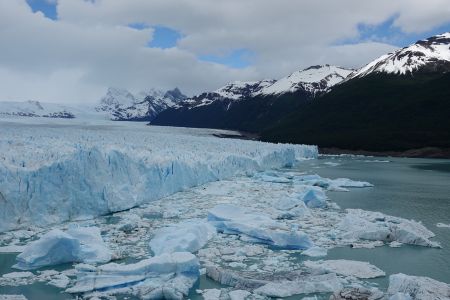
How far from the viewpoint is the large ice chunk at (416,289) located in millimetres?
8133

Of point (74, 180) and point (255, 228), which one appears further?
point (74, 180)

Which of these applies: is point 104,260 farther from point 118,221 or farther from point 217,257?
point 118,221

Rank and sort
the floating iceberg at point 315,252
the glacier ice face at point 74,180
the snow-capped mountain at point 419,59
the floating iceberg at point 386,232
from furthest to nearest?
the snow-capped mountain at point 419,59 < the glacier ice face at point 74,180 < the floating iceberg at point 386,232 < the floating iceberg at point 315,252

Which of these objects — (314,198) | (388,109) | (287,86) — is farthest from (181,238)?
(287,86)

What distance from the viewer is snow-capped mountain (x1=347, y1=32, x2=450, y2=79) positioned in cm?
10631

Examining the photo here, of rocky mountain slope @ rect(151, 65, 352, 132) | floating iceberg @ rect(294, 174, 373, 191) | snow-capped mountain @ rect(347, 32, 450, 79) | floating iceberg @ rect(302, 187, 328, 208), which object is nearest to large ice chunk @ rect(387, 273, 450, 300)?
floating iceberg @ rect(302, 187, 328, 208)

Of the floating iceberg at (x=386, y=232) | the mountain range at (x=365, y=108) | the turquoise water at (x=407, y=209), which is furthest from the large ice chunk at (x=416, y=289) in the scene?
the mountain range at (x=365, y=108)

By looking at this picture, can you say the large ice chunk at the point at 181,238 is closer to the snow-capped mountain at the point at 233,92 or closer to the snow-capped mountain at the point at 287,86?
the snow-capped mountain at the point at 287,86

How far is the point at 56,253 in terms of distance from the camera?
10.2 m

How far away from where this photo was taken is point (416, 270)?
10398 mm

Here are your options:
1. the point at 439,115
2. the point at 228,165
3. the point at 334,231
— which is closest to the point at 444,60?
the point at 439,115

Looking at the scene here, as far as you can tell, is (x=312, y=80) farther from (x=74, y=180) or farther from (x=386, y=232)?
(x=74, y=180)

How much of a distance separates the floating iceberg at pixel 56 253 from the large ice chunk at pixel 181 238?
1.32m

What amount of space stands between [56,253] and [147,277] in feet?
8.25
